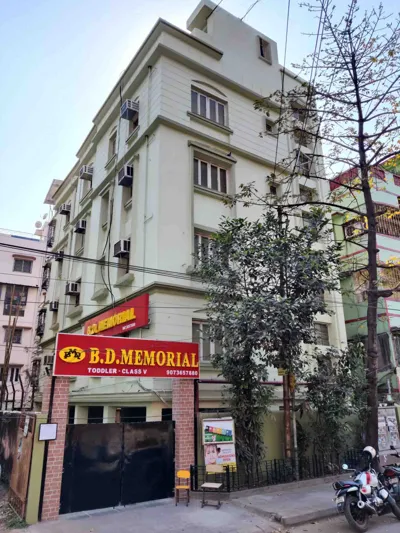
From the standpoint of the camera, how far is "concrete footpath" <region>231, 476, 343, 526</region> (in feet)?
22.9

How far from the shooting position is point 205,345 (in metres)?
12.5

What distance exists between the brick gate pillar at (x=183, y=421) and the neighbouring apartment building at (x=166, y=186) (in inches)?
69.2

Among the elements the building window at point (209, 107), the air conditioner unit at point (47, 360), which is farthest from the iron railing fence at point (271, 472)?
the air conditioner unit at point (47, 360)

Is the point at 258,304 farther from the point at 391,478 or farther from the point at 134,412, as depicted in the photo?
the point at 134,412

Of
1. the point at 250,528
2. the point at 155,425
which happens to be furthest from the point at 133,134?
the point at 250,528

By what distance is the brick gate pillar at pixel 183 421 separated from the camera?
327 inches

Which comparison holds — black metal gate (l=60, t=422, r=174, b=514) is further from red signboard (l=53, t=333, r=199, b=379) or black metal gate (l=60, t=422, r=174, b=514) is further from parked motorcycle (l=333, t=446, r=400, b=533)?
parked motorcycle (l=333, t=446, r=400, b=533)

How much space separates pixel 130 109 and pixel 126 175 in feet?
9.18

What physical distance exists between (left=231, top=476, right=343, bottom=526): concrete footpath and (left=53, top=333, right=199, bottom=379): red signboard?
2.82 meters

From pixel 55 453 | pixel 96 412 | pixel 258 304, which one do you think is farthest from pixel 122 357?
pixel 96 412

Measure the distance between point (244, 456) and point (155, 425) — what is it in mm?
2322

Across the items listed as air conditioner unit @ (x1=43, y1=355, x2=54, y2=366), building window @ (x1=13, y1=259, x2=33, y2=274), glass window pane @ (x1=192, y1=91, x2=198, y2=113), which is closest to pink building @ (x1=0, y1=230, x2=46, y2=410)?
building window @ (x1=13, y1=259, x2=33, y2=274)

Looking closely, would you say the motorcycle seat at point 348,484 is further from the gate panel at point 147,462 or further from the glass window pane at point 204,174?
the glass window pane at point 204,174

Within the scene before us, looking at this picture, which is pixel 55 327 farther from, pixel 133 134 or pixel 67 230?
pixel 133 134
